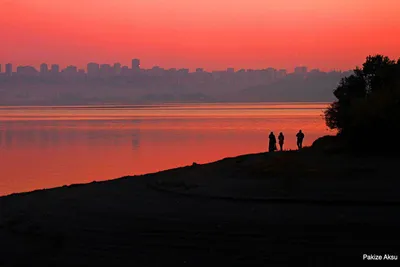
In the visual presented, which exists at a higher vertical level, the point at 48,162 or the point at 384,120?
the point at 384,120

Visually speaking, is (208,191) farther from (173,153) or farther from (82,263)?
(173,153)


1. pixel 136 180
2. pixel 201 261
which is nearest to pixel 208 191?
pixel 136 180

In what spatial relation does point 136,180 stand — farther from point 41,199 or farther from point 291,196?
point 291,196

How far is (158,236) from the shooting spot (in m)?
13.9

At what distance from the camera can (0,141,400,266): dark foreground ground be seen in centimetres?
1252

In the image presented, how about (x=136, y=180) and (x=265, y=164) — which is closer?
(x=265, y=164)

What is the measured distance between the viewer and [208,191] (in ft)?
62.4

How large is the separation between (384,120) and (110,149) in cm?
3821

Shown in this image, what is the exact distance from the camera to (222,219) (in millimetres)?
15109

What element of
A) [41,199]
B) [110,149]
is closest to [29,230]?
[41,199]

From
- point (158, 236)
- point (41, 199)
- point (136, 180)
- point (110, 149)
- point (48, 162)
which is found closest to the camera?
point (158, 236)

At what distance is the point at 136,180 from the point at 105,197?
3.98 m

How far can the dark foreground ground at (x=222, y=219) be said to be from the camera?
12516 mm

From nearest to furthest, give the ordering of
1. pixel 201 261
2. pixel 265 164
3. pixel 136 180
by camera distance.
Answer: pixel 201 261
pixel 265 164
pixel 136 180
